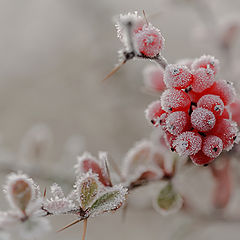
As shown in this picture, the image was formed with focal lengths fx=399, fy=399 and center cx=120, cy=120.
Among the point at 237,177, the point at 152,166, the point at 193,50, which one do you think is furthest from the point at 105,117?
the point at 152,166

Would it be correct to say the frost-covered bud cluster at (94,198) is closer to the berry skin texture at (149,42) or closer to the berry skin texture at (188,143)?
the berry skin texture at (188,143)

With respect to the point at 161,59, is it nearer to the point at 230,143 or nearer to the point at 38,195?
the point at 230,143

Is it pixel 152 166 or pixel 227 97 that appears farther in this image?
pixel 152 166

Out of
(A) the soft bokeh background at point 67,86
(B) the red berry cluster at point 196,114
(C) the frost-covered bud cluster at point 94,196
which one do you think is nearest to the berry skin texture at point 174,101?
(B) the red berry cluster at point 196,114

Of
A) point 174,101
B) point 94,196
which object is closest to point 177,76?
point 174,101

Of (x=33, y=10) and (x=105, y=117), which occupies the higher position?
(x=33, y=10)
